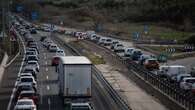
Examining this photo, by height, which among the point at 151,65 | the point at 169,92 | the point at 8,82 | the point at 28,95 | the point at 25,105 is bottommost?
the point at 8,82

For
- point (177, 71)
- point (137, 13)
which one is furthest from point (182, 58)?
point (137, 13)

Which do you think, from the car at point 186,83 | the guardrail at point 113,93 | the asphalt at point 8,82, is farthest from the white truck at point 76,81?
the car at point 186,83

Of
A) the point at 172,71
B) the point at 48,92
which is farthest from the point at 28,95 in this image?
the point at 172,71

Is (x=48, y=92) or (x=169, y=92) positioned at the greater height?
(x=169, y=92)

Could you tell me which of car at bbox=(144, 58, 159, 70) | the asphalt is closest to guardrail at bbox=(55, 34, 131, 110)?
the asphalt

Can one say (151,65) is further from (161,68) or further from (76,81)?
(76,81)

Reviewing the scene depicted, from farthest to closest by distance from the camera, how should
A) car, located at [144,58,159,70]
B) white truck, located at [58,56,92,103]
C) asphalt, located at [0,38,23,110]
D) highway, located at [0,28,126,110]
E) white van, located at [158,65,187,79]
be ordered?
car, located at [144,58,159,70], white van, located at [158,65,187,79], asphalt, located at [0,38,23,110], highway, located at [0,28,126,110], white truck, located at [58,56,92,103]

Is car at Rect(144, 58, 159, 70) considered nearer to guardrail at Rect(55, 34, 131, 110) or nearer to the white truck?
guardrail at Rect(55, 34, 131, 110)

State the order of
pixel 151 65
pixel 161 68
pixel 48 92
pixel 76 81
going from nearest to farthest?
1. pixel 76 81
2. pixel 48 92
3. pixel 161 68
4. pixel 151 65

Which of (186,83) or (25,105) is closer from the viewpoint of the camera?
(25,105)

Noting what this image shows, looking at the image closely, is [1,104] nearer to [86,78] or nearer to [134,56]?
[86,78]

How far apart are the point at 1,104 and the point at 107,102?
6.30m

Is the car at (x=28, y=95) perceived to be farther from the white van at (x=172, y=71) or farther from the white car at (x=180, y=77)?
the white van at (x=172, y=71)

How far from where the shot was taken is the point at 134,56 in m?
70.6
